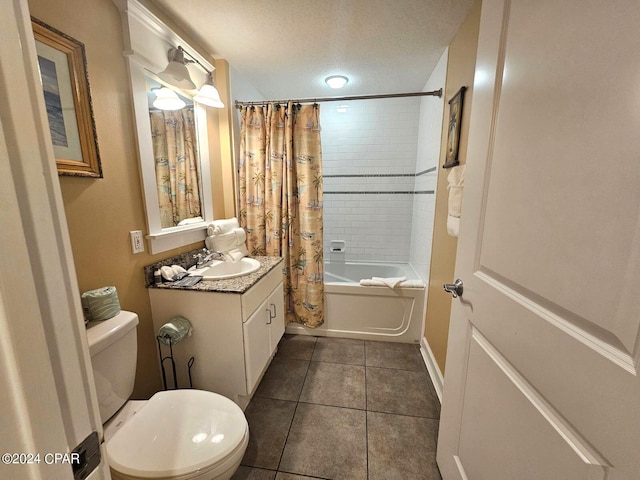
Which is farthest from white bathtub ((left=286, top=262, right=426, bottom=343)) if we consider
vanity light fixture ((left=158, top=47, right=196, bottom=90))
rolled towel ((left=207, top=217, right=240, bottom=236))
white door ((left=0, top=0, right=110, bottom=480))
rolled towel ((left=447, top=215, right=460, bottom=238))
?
white door ((left=0, top=0, right=110, bottom=480))

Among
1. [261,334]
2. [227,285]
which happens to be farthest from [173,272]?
[261,334]

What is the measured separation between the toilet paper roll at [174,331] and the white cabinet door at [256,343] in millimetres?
309

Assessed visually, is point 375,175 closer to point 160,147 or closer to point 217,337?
point 160,147

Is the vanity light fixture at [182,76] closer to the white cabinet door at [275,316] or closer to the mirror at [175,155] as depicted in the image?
the mirror at [175,155]

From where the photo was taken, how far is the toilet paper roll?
1.31 m

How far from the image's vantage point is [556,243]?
0.58 meters

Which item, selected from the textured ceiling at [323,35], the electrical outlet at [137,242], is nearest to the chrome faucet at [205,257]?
the electrical outlet at [137,242]

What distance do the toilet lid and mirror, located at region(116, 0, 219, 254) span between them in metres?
0.81

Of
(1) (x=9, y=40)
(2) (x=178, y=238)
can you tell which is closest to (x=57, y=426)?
(1) (x=9, y=40)

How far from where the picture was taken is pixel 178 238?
5.32 ft

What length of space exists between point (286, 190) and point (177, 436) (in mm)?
1701

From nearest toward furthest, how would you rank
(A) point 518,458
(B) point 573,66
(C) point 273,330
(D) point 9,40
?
(D) point 9,40 < (B) point 573,66 < (A) point 518,458 < (C) point 273,330

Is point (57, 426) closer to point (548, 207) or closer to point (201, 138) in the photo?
point (548, 207)

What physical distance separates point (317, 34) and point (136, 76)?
3.60ft
